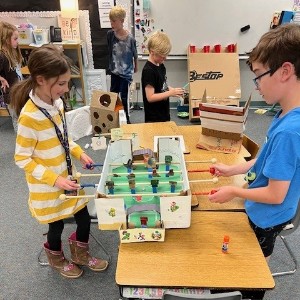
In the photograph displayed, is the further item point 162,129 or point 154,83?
point 154,83

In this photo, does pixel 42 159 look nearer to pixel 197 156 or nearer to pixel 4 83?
pixel 197 156

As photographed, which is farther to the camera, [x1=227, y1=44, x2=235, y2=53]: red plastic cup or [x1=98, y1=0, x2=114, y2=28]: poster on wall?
[x1=227, y1=44, x2=235, y2=53]: red plastic cup

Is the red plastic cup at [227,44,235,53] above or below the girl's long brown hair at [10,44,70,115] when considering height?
below

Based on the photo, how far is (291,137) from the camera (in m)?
0.97

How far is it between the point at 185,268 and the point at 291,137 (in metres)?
0.57

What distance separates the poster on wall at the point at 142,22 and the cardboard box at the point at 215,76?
63cm

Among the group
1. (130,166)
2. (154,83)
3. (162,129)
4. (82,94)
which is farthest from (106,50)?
(130,166)

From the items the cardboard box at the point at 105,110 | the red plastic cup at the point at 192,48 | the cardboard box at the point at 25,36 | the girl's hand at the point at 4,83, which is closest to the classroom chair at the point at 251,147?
the cardboard box at the point at 105,110

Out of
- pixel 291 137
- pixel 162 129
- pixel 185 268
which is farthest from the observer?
pixel 162 129

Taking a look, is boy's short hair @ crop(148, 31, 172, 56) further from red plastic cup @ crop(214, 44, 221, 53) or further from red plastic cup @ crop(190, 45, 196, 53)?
red plastic cup @ crop(214, 44, 221, 53)

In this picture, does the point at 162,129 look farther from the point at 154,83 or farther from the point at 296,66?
the point at 296,66

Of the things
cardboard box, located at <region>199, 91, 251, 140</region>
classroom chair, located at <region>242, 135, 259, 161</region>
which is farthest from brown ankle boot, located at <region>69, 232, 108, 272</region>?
classroom chair, located at <region>242, 135, 259, 161</region>

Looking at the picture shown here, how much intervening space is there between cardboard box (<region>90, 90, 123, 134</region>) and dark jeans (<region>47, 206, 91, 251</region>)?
1.44 m

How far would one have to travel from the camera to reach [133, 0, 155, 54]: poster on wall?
3.97 metres
